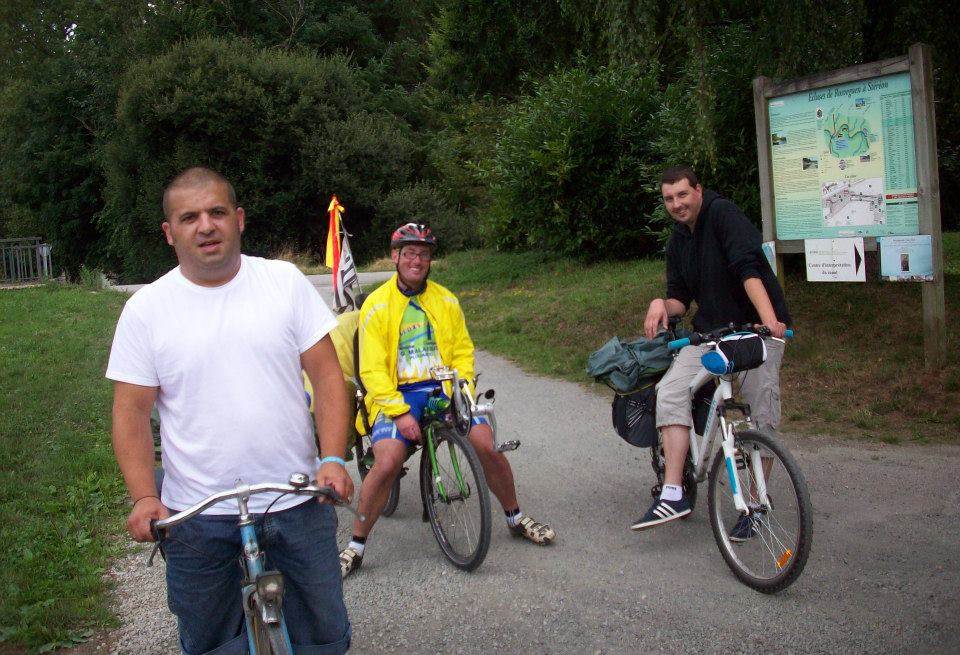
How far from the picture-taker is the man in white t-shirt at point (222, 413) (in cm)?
288

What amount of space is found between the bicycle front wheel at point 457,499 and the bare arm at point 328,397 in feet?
5.96

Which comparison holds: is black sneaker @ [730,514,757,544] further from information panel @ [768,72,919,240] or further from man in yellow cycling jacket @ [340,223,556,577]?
information panel @ [768,72,919,240]

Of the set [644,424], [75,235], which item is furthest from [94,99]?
[644,424]

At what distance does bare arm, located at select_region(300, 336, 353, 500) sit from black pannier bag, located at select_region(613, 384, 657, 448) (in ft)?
8.65

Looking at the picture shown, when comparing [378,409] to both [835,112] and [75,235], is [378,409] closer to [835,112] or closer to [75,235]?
[835,112]

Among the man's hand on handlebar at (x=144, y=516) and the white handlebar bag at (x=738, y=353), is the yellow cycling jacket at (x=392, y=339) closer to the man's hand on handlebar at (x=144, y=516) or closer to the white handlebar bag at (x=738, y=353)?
the white handlebar bag at (x=738, y=353)

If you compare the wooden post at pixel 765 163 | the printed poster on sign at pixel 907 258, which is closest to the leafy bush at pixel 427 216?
the wooden post at pixel 765 163

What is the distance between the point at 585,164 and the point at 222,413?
1312cm

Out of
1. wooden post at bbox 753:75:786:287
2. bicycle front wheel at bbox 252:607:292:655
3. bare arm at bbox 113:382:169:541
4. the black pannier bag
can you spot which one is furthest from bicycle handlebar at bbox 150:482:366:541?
wooden post at bbox 753:75:786:287

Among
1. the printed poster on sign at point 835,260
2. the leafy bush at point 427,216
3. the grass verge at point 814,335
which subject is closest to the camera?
the grass verge at point 814,335

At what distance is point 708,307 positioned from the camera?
516 cm

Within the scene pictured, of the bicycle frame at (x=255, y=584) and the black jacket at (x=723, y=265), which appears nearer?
the bicycle frame at (x=255, y=584)

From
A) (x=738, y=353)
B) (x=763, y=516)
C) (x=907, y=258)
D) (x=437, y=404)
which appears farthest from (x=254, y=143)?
(x=763, y=516)

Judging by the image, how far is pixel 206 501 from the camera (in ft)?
8.73
